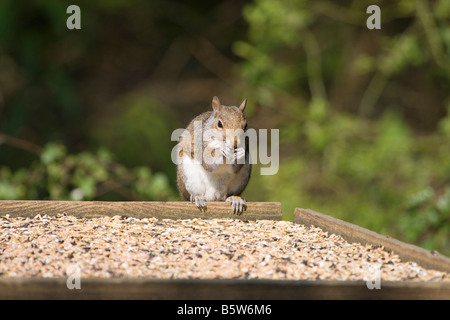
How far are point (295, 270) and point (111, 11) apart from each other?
582cm

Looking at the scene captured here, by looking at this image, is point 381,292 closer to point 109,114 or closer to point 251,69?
point 251,69

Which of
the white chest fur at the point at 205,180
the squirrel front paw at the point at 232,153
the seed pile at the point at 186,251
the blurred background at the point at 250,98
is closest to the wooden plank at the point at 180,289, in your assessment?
the seed pile at the point at 186,251

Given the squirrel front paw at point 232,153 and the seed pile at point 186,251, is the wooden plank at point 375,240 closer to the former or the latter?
the seed pile at point 186,251

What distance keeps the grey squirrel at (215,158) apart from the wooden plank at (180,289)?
4.17 feet

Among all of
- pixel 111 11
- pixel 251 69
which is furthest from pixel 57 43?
pixel 251 69

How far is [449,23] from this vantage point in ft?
19.1

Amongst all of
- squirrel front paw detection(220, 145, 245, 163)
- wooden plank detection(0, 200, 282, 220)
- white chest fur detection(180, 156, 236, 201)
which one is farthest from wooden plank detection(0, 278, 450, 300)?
white chest fur detection(180, 156, 236, 201)

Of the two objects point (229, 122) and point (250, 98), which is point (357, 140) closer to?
point (250, 98)

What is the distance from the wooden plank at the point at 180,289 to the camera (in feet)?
6.13

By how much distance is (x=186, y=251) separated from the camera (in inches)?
96.6

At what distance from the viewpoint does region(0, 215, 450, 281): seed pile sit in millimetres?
2164

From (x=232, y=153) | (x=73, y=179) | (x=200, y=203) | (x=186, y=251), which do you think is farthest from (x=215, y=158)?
(x=73, y=179)

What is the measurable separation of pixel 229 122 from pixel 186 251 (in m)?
0.96
